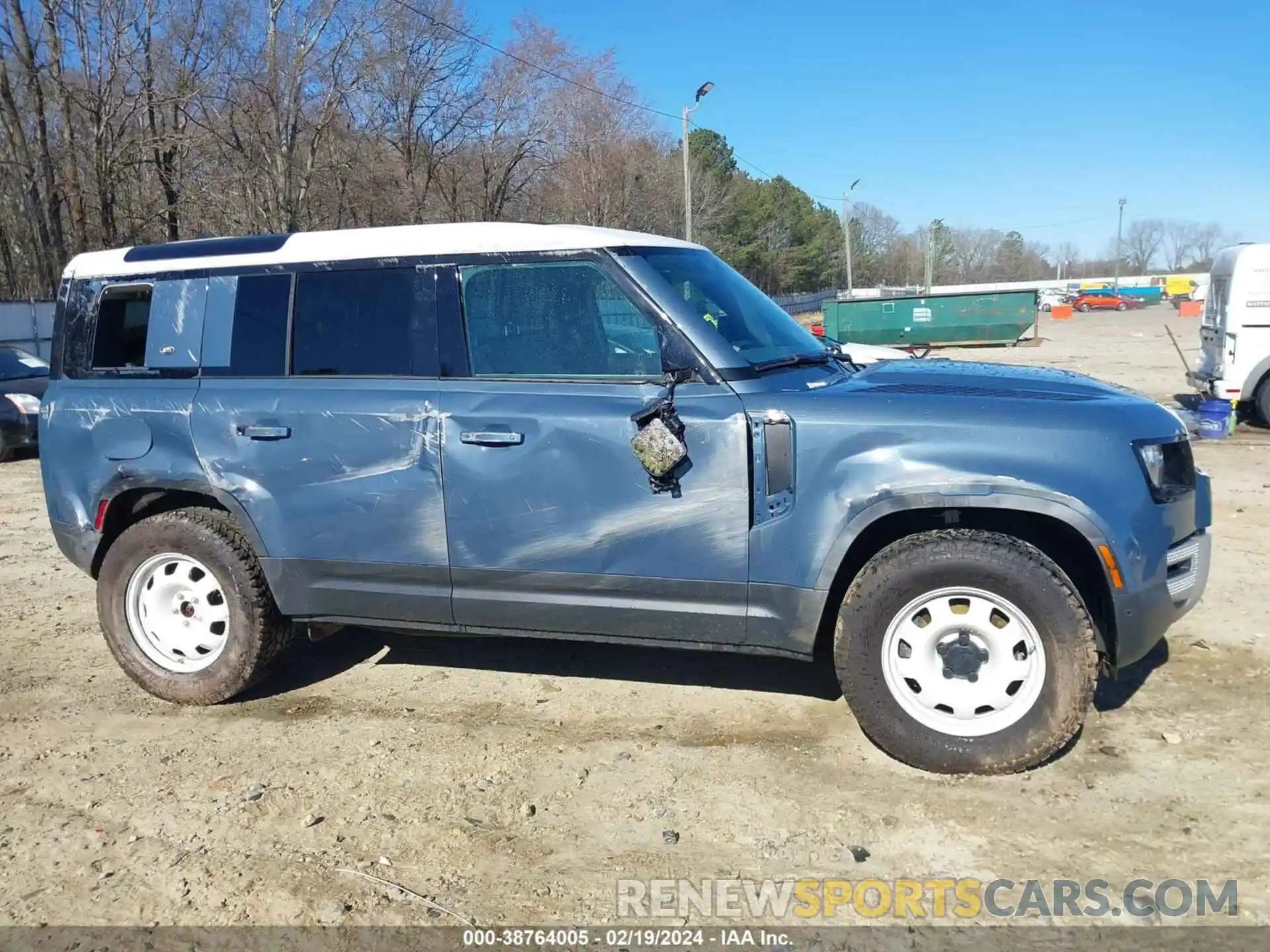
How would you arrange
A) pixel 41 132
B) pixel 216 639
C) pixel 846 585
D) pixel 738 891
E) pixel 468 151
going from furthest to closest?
1. pixel 468 151
2. pixel 41 132
3. pixel 216 639
4. pixel 846 585
5. pixel 738 891

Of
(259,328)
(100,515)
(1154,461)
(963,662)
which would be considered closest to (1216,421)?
(1154,461)

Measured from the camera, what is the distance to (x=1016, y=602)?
350 cm

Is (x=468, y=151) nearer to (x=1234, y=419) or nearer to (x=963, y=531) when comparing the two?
(x=1234, y=419)

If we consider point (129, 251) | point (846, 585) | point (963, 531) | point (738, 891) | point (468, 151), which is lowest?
point (738, 891)

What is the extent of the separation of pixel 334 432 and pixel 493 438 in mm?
718

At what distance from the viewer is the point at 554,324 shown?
4.00 meters

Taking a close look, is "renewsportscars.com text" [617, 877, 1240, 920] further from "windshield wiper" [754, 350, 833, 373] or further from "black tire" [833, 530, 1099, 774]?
"windshield wiper" [754, 350, 833, 373]

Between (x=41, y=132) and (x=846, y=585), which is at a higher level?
(x=41, y=132)

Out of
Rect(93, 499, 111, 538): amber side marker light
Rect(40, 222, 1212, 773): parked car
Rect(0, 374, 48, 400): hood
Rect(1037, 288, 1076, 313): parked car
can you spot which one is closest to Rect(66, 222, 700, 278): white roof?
Rect(40, 222, 1212, 773): parked car

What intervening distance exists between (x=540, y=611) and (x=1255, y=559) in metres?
4.85

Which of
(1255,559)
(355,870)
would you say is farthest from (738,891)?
(1255,559)

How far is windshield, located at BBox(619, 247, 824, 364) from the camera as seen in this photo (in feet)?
13.0

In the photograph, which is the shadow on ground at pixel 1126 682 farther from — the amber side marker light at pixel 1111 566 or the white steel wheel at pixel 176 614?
the white steel wheel at pixel 176 614

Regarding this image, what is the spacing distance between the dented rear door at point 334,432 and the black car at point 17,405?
8856 mm
